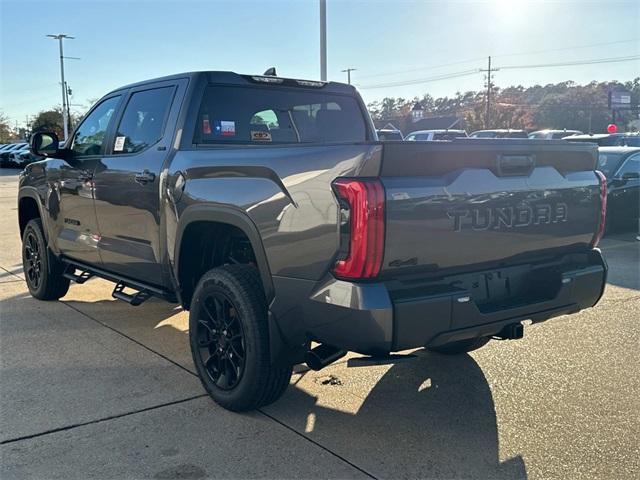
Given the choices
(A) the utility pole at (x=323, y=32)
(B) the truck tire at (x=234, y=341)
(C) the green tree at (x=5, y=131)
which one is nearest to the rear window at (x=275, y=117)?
(B) the truck tire at (x=234, y=341)

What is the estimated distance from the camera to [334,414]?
11.9 ft

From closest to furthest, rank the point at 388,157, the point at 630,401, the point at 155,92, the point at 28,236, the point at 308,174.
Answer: the point at 388,157 < the point at 308,174 < the point at 630,401 < the point at 155,92 < the point at 28,236

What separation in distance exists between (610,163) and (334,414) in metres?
8.27

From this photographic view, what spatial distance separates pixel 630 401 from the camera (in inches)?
149

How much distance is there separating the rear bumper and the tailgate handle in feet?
1.64

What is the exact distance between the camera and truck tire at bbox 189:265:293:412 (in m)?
3.40

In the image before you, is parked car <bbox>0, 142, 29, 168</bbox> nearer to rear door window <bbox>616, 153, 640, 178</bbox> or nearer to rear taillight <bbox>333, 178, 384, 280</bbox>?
rear door window <bbox>616, 153, 640, 178</bbox>

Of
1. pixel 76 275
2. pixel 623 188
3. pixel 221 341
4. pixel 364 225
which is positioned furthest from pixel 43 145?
pixel 623 188

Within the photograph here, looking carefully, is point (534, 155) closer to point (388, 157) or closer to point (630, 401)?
point (388, 157)

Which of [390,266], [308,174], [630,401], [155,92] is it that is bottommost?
[630,401]

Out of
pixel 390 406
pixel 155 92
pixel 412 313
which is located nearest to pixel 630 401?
pixel 390 406

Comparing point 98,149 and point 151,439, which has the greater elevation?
point 98,149

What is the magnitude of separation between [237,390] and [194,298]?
0.65 meters

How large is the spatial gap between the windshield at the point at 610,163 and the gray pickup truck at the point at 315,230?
6.75m
